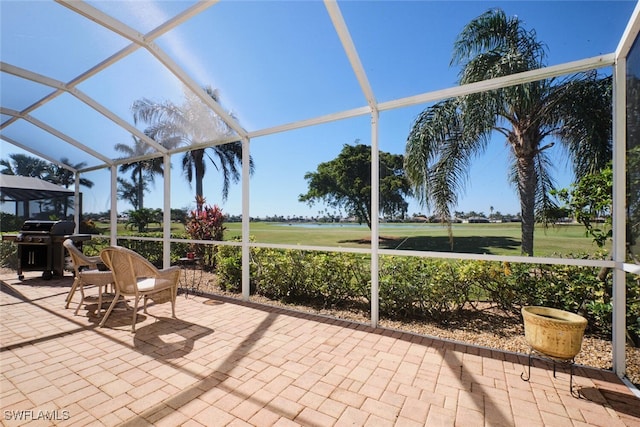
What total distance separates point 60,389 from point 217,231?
5.21 metres

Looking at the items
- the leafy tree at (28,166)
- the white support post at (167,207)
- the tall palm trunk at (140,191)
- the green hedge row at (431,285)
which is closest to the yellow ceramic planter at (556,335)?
the green hedge row at (431,285)

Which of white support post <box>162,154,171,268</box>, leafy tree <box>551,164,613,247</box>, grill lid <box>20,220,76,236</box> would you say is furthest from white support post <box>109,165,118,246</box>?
leafy tree <box>551,164,613,247</box>

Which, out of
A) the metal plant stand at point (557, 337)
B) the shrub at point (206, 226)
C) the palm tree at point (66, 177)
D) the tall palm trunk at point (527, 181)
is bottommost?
the metal plant stand at point (557, 337)

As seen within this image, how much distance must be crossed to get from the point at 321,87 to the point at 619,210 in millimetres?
3648

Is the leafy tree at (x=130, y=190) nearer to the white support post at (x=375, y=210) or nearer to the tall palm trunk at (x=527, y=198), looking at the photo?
the white support post at (x=375, y=210)

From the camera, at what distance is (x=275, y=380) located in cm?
248

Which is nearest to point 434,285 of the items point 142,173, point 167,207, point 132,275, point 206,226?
point 132,275

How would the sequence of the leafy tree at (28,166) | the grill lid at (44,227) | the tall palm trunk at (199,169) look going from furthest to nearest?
1. the leafy tree at (28,166)
2. the tall palm trunk at (199,169)
3. the grill lid at (44,227)

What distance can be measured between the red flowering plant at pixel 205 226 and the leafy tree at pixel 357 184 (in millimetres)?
3218

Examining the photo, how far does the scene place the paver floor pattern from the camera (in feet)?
6.66

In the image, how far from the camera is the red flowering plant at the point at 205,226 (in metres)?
7.37

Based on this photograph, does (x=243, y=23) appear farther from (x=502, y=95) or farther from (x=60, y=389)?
(x=60, y=389)

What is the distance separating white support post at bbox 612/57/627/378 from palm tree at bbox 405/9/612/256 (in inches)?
30.1

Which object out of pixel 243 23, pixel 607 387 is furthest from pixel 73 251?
pixel 607 387
